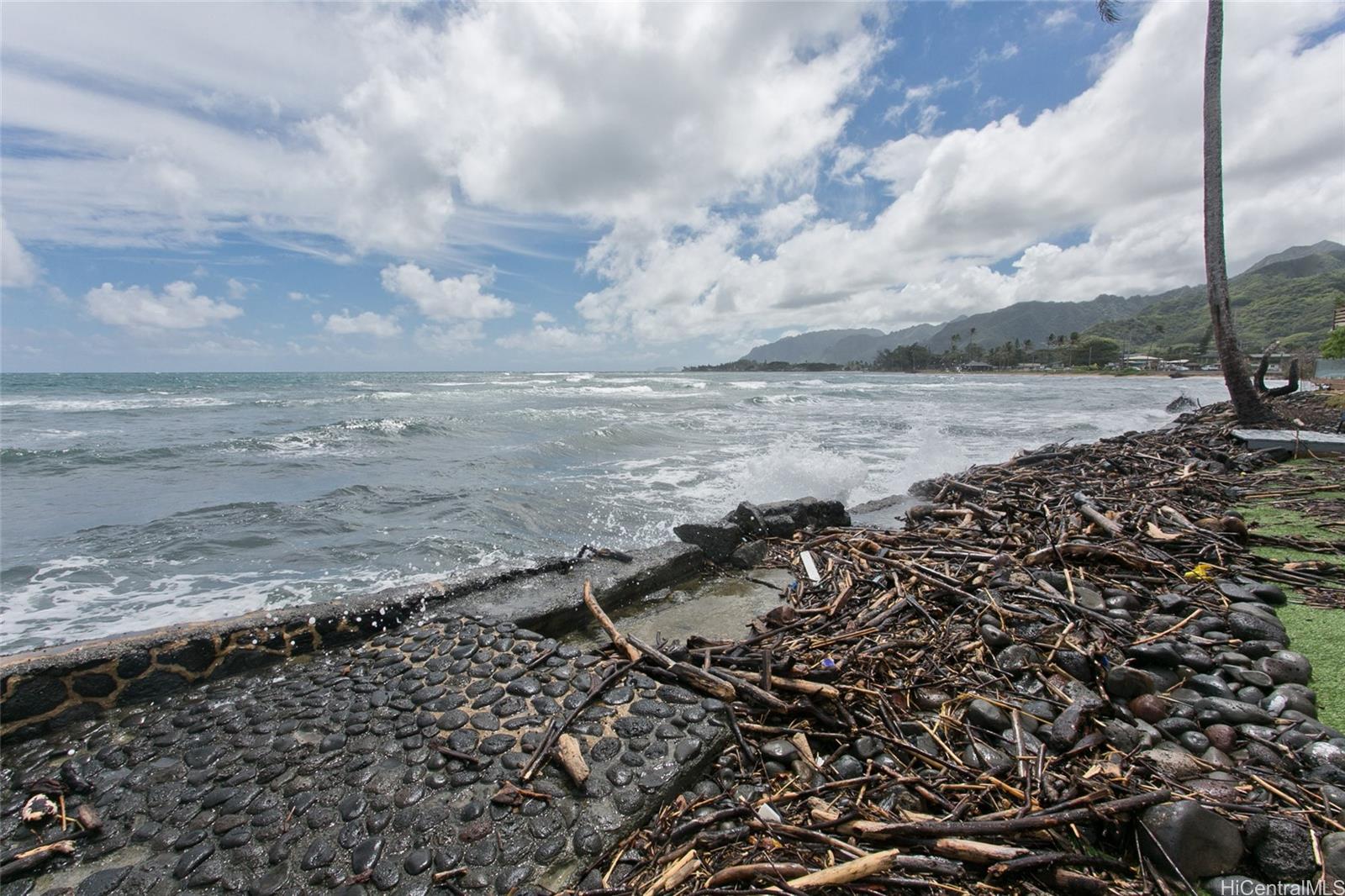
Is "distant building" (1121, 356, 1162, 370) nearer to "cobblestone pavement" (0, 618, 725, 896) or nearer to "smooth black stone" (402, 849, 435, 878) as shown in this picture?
"cobblestone pavement" (0, 618, 725, 896)

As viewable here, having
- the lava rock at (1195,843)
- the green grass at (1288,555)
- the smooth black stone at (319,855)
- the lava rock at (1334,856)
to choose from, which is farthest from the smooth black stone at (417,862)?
the green grass at (1288,555)

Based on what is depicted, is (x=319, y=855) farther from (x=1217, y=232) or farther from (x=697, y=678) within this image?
(x=1217, y=232)

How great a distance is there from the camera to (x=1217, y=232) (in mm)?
10898

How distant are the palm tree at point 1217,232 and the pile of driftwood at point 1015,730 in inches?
349

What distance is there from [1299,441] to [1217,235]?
15.5ft

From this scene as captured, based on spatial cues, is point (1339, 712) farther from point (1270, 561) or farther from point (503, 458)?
point (503, 458)

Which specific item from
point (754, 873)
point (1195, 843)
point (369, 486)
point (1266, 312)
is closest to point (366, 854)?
point (754, 873)

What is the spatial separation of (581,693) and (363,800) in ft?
4.20

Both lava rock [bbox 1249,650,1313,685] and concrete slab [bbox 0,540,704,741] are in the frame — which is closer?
lava rock [bbox 1249,650,1313,685]

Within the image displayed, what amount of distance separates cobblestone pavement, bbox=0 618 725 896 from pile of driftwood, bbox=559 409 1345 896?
0.33m

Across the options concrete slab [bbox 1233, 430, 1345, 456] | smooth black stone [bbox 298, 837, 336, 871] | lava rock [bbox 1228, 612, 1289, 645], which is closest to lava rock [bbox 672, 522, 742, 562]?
lava rock [bbox 1228, 612, 1289, 645]

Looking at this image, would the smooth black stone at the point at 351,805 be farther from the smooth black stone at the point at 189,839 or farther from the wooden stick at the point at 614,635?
the wooden stick at the point at 614,635

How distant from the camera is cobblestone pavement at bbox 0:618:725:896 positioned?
2.49 m

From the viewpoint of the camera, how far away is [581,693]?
3547 mm
